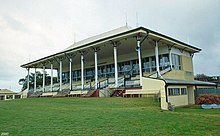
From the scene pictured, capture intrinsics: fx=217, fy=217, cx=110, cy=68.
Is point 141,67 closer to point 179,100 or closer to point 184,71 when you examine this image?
point 179,100

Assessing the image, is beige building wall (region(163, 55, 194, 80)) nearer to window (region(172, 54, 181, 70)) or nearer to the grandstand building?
the grandstand building

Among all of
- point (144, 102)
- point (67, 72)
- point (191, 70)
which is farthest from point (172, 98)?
point (67, 72)

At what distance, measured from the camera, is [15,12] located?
1897cm

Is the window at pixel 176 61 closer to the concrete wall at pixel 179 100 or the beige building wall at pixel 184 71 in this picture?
the beige building wall at pixel 184 71

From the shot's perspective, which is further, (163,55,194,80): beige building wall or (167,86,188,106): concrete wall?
(163,55,194,80): beige building wall

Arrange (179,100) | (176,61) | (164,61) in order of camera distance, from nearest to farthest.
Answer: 1. (179,100)
2. (164,61)
3. (176,61)

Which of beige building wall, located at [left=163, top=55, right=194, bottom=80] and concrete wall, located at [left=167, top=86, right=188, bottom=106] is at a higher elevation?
beige building wall, located at [left=163, top=55, right=194, bottom=80]

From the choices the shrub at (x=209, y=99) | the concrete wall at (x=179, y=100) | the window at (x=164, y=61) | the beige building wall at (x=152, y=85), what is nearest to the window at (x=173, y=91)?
the concrete wall at (x=179, y=100)

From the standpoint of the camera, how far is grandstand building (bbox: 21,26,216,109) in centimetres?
1897

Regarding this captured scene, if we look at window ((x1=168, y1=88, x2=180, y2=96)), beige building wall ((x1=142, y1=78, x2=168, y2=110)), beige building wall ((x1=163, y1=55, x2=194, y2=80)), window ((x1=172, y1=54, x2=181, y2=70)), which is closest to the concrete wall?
window ((x1=168, y1=88, x2=180, y2=96))

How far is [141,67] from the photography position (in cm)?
2142

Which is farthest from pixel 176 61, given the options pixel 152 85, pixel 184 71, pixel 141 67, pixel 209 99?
pixel 152 85

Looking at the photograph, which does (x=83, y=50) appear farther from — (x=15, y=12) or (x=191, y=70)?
(x=191, y=70)

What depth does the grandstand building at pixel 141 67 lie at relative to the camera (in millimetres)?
18969
